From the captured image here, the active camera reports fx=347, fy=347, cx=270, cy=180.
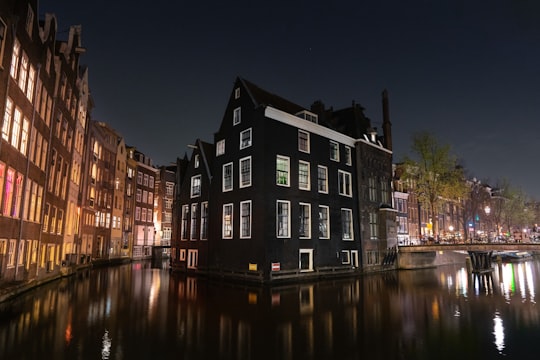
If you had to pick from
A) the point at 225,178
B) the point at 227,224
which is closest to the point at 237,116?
the point at 225,178

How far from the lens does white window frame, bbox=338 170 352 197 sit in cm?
4017

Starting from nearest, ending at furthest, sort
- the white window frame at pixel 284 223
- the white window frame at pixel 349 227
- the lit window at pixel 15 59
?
the lit window at pixel 15 59
the white window frame at pixel 284 223
the white window frame at pixel 349 227

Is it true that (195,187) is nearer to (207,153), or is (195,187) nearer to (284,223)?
(207,153)

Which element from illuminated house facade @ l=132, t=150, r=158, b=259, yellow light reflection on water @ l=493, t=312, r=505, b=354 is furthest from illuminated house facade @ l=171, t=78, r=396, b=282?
illuminated house facade @ l=132, t=150, r=158, b=259

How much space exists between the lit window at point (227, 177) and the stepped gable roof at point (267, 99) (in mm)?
7367

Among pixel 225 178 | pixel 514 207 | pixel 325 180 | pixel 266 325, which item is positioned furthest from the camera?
pixel 514 207

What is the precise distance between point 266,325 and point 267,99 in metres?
26.9

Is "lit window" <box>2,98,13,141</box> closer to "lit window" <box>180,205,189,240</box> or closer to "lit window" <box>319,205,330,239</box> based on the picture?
"lit window" <box>180,205,189,240</box>

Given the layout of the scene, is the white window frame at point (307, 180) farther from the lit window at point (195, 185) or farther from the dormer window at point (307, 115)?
the lit window at point (195, 185)

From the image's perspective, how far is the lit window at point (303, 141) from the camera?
36.1 m

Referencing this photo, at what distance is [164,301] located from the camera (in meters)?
20.3

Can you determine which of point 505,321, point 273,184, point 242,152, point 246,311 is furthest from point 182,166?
point 505,321

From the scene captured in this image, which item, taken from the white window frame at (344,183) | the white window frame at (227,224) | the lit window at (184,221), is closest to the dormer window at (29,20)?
the white window frame at (227,224)

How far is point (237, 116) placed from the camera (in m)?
36.9
